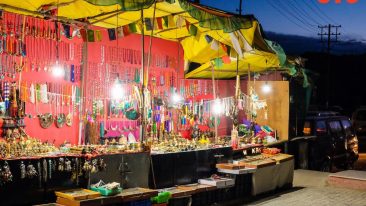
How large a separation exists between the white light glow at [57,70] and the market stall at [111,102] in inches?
0.7

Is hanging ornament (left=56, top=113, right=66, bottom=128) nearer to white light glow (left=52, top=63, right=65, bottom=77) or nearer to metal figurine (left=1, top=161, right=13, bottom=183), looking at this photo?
white light glow (left=52, top=63, right=65, bottom=77)

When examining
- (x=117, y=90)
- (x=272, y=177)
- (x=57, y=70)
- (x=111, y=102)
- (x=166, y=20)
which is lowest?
(x=272, y=177)

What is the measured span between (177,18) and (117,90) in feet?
6.48

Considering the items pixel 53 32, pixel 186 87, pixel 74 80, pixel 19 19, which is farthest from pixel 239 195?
pixel 19 19

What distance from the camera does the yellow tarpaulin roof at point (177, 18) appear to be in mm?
7367

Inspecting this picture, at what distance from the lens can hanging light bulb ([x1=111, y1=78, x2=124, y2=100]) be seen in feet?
29.3

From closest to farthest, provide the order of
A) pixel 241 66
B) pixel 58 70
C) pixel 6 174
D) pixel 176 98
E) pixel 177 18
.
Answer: pixel 6 174 < pixel 58 70 < pixel 177 18 < pixel 176 98 < pixel 241 66

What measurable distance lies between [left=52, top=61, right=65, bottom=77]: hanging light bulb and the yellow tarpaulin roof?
3.06 feet

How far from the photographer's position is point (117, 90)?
8.97m

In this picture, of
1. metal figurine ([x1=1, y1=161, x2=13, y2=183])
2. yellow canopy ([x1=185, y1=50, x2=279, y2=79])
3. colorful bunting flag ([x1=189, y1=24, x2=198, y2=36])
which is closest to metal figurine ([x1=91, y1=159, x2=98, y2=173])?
metal figurine ([x1=1, y1=161, x2=13, y2=183])

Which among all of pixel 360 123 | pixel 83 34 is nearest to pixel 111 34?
pixel 83 34

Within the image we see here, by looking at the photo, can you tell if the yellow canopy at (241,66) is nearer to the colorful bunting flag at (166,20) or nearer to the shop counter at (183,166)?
the shop counter at (183,166)

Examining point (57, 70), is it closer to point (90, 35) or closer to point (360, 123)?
point (90, 35)

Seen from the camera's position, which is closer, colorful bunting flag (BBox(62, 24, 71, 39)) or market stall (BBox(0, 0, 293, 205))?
market stall (BBox(0, 0, 293, 205))
